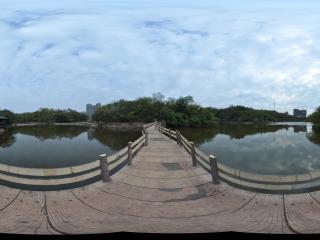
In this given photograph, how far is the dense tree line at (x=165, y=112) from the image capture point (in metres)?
57.3

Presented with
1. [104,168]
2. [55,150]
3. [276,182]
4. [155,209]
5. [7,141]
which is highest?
[104,168]

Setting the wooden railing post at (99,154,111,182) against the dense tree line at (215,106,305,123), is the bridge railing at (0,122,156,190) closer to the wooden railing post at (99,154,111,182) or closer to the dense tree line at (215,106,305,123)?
the wooden railing post at (99,154,111,182)

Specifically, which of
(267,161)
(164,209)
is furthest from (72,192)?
(267,161)

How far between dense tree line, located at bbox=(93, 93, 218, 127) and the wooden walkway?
5041cm

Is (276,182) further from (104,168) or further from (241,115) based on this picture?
(241,115)

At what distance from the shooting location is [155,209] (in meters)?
4.39

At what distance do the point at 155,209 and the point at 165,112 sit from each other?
52.6 meters

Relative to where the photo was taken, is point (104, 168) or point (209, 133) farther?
point (209, 133)

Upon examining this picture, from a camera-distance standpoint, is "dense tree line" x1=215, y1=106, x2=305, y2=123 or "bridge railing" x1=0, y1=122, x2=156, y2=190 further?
"dense tree line" x1=215, y1=106, x2=305, y2=123

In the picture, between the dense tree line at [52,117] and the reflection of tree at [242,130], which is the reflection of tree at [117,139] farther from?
the dense tree line at [52,117]

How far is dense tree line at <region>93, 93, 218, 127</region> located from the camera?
188 feet

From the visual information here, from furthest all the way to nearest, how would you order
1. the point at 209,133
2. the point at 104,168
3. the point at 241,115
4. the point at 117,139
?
the point at 241,115
the point at 209,133
the point at 117,139
the point at 104,168

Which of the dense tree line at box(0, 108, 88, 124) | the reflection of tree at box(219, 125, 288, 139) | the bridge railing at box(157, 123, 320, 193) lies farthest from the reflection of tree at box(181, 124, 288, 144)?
the dense tree line at box(0, 108, 88, 124)

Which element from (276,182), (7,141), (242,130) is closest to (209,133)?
(242,130)
